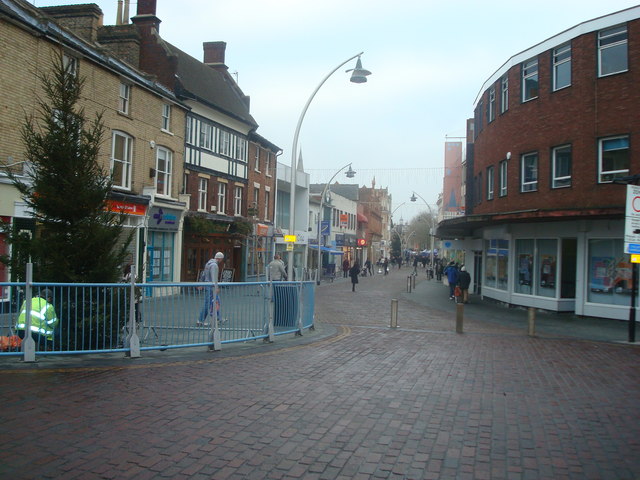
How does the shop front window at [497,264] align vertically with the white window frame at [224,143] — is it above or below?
below

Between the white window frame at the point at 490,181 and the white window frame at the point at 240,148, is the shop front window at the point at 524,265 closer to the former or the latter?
the white window frame at the point at 490,181

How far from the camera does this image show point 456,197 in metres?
40.3

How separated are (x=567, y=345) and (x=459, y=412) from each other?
700cm

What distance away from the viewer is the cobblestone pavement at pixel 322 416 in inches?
180

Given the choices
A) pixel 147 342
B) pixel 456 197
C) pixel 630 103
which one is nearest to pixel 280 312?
pixel 147 342

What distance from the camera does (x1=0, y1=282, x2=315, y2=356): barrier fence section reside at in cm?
824

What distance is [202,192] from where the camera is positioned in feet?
88.7

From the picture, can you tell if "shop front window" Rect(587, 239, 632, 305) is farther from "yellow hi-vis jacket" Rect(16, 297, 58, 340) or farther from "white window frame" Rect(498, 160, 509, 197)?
"yellow hi-vis jacket" Rect(16, 297, 58, 340)

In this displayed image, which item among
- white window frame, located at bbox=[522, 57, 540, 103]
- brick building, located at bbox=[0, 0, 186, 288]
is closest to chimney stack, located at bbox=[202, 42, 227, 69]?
brick building, located at bbox=[0, 0, 186, 288]

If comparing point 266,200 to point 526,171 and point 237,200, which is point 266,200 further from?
point 526,171

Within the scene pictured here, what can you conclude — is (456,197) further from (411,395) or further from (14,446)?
(14,446)

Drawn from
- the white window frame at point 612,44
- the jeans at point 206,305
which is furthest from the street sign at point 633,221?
the jeans at point 206,305

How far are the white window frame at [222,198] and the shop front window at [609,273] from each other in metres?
18.0

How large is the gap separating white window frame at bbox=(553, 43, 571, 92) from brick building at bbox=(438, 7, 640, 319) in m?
0.04
